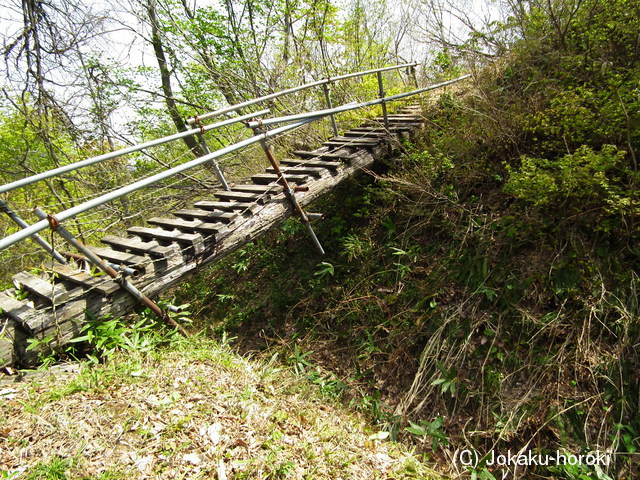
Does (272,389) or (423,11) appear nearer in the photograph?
(272,389)

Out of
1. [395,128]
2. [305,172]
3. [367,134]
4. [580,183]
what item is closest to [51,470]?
[305,172]

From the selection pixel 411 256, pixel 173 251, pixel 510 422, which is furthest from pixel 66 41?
pixel 510 422

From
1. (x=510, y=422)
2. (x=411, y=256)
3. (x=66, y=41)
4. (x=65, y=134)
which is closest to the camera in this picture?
(x=510, y=422)

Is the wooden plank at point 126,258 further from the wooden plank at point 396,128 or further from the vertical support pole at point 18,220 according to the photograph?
the wooden plank at point 396,128

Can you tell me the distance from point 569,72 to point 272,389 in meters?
4.58

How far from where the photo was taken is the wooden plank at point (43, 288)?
2.42 meters

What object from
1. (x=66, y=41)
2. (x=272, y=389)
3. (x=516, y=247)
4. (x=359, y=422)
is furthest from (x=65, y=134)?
(x=516, y=247)

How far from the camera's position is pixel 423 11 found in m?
6.16

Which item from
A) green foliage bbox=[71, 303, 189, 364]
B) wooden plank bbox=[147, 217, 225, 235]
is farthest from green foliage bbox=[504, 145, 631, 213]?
green foliage bbox=[71, 303, 189, 364]

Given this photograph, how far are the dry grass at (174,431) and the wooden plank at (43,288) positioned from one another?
533mm

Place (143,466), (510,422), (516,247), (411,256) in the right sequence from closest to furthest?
(143,466), (510,422), (516,247), (411,256)

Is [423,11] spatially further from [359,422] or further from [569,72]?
[359,422]

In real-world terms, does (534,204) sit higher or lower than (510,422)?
higher

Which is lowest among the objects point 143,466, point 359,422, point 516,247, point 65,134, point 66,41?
point 359,422
